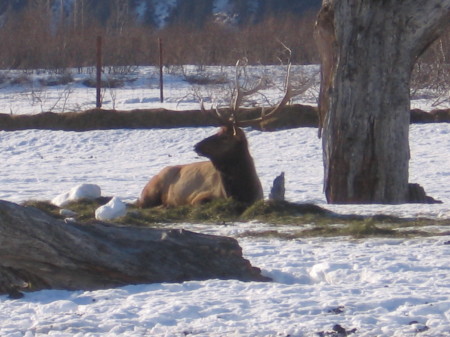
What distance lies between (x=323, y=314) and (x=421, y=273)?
1.36 metres

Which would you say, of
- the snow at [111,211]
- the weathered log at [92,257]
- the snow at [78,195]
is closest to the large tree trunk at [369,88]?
the snow at [78,195]

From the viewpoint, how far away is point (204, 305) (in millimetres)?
5984

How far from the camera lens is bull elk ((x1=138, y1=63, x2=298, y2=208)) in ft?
39.9

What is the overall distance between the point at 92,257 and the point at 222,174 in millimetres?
5783

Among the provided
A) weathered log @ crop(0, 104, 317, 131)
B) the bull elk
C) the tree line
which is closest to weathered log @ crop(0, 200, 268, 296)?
the bull elk

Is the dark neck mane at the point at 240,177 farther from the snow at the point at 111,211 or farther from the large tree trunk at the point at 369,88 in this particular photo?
the snow at the point at 111,211

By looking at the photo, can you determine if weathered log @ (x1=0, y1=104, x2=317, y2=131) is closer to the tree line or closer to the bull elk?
the bull elk

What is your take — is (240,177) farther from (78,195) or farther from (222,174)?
(78,195)

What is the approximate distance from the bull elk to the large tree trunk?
840 millimetres

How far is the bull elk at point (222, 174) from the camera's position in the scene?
12164 mm

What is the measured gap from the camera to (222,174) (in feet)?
40.5

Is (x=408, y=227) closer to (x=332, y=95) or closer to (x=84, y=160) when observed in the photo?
(x=332, y=95)

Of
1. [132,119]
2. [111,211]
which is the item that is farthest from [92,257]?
[132,119]

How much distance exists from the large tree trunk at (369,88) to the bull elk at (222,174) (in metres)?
0.84
